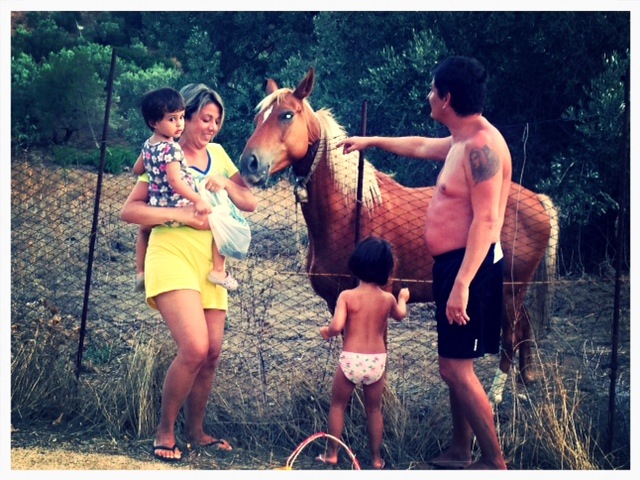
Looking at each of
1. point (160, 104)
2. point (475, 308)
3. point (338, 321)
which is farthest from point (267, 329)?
point (475, 308)

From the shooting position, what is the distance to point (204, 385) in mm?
4762

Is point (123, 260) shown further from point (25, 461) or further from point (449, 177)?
point (449, 177)

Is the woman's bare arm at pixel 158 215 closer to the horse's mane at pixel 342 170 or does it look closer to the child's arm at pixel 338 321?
the child's arm at pixel 338 321

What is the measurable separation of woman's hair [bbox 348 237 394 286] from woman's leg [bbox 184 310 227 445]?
0.90 metres

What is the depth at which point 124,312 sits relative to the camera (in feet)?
26.7

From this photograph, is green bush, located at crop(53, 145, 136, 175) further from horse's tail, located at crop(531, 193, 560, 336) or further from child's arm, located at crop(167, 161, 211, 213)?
child's arm, located at crop(167, 161, 211, 213)

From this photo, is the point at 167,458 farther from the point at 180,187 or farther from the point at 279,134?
the point at 279,134

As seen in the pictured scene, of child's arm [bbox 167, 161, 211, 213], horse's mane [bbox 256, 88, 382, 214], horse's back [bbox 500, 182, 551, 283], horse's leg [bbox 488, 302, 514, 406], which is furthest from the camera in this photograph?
horse's back [bbox 500, 182, 551, 283]

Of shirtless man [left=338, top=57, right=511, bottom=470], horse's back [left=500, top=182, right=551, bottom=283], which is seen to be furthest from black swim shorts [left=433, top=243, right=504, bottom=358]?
horse's back [left=500, top=182, right=551, bottom=283]

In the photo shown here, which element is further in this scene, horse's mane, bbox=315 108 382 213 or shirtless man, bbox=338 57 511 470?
horse's mane, bbox=315 108 382 213

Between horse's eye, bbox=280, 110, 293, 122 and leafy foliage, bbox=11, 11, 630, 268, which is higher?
leafy foliage, bbox=11, 11, 630, 268

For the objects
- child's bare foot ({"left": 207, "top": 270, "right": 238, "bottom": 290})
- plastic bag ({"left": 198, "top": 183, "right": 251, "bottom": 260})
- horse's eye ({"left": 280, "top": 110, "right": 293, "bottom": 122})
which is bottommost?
child's bare foot ({"left": 207, "top": 270, "right": 238, "bottom": 290})

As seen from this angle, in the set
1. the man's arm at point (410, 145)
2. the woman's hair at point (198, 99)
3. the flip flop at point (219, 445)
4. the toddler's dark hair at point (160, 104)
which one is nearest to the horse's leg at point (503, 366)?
the man's arm at point (410, 145)

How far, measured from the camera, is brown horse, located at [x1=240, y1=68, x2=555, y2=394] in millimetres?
5328
